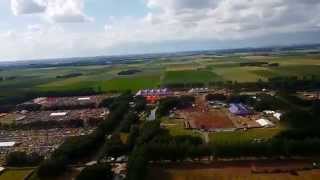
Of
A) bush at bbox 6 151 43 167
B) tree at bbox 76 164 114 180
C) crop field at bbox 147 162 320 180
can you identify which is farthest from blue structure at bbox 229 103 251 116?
tree at bbox 76 164 114 180

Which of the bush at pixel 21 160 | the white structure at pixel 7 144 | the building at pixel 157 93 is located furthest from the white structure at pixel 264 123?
the building at pixel 157 93

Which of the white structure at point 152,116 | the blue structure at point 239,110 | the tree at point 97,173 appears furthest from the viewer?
the blue structure at point 239,110

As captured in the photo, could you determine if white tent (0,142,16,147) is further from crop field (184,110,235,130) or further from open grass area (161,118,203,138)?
crop field (184,110,235,130)

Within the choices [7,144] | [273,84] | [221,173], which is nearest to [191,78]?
[273,84]

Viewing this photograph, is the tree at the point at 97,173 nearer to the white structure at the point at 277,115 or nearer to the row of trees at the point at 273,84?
the white structure at the point at 277,115

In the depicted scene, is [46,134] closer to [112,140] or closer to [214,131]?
[112,140]

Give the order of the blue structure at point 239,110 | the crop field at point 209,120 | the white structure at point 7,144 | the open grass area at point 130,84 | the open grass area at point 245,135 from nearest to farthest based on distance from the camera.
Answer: the open grass area at point 245,135 → the white structure at point 7,144 → the crop field at point 209,120 → the blue structure at point 239,110 → the open grass area at point 130,84
